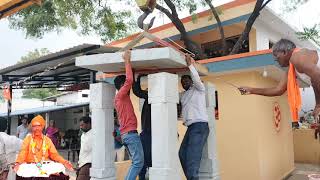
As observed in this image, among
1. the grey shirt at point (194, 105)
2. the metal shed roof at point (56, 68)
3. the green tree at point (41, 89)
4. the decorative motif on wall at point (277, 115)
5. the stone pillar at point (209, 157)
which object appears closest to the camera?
the grey shirt at point (194, 105)

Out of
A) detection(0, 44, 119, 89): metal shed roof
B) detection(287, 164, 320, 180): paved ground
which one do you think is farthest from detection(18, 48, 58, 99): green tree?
detection(287, 164, 320, 180): paved ground

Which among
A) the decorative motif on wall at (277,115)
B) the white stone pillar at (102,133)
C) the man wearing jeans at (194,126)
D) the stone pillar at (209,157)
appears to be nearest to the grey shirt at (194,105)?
the man wearing jeans at (194,126)

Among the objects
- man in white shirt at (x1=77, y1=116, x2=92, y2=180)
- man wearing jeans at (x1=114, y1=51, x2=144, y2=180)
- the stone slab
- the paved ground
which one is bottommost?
the paved ground

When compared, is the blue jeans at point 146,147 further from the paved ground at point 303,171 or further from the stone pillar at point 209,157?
the paved ground at point 303,171

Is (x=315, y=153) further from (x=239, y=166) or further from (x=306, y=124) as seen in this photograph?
(x=239, y=166)

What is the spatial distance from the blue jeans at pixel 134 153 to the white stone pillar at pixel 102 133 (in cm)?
47

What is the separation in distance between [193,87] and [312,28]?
6.00m

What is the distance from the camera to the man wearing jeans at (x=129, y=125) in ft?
13.9

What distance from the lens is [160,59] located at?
13.3 feet

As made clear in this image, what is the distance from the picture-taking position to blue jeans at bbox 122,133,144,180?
4.28m

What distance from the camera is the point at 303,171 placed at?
10062 mm

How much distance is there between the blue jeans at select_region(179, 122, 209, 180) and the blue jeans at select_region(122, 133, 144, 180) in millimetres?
750

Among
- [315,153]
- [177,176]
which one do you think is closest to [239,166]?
[177,176]

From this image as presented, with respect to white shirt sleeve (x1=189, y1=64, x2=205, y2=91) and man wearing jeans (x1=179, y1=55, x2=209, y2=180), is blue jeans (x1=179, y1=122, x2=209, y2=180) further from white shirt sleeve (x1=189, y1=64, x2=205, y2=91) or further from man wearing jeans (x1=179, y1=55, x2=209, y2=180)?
white shirt sleeve (x1=189, y1=64, x2=205, y2=91)
